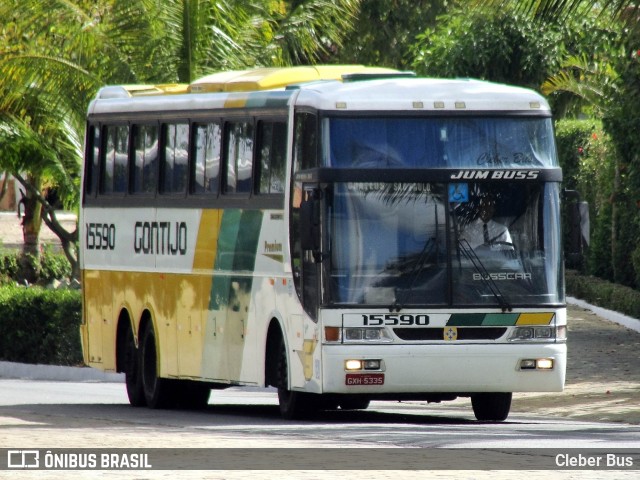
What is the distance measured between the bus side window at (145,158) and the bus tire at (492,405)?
14.9ft

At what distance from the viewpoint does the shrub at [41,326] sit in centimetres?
2739

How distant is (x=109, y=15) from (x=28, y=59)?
7.28ft

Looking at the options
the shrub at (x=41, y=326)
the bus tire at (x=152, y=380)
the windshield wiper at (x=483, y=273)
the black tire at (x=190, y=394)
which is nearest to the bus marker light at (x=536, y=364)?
the windshield wiper at (x=483, y=273)

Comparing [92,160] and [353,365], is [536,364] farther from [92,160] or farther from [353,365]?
[92,160]

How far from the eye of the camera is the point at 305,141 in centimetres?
1534

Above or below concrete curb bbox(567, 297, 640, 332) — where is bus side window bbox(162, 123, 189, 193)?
above

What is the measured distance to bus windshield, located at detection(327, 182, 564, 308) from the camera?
48.7ft

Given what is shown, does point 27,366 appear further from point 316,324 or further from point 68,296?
point 316,324

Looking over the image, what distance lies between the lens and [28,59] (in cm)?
2564

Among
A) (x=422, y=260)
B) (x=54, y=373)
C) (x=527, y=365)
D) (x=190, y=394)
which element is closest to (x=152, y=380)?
(x=190, y=394)

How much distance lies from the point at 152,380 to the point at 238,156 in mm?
3417

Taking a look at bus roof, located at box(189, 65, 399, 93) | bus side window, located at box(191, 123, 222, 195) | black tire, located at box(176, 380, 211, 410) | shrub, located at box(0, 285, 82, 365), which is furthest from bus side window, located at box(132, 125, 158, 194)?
shrub, located at box(0, 285, 82, 365)

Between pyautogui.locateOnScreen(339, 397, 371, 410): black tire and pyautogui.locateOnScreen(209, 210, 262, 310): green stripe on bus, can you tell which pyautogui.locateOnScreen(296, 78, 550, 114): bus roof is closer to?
pyautogui.locateOnScreen(209, 210, 262, 310): green stripe on bus

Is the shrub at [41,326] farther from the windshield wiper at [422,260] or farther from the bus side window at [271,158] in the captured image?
the windshield wiper at [422,260]
